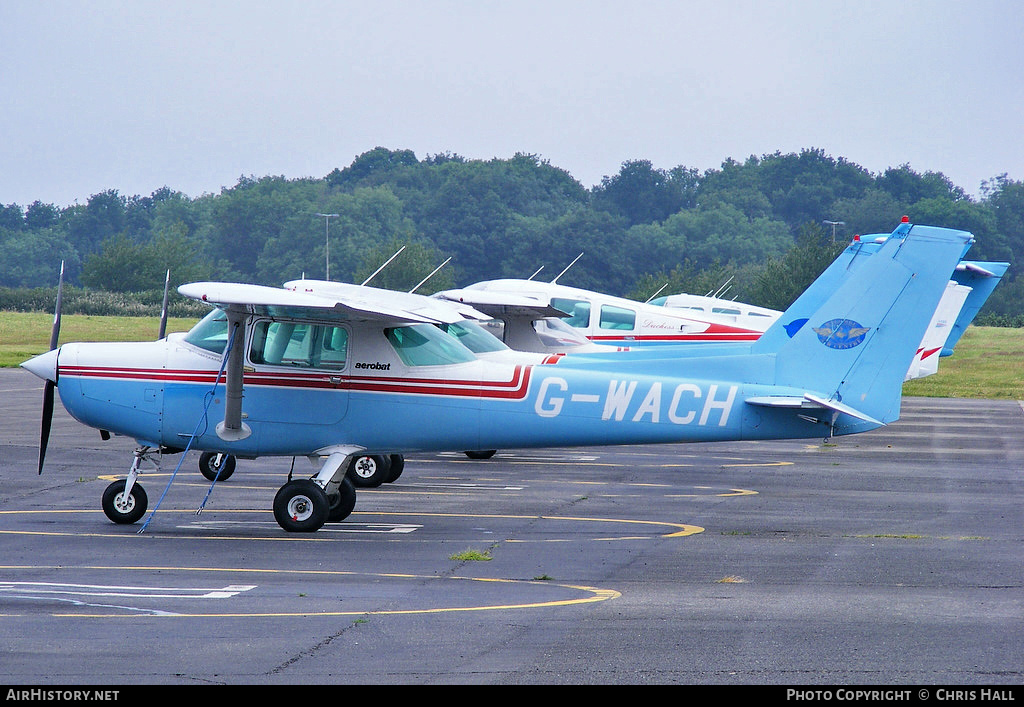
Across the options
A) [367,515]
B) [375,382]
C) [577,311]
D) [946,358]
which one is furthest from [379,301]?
[946,358]

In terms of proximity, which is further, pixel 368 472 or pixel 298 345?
pixel 368 472

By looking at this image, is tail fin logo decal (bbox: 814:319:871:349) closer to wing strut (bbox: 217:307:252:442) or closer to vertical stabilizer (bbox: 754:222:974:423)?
vertical stabilizer (bbox: 754:222:974:423)

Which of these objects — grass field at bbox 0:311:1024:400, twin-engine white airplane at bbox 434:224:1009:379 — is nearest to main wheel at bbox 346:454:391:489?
twin-engine white airplane at bbox 434:224:1009:379

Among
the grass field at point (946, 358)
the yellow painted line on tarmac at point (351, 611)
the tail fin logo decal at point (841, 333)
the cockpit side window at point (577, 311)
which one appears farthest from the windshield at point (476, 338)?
the grass field at point (946, 358)

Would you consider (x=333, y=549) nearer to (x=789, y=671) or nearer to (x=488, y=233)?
(x=789, y=671)

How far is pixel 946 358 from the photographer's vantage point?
53156 mm

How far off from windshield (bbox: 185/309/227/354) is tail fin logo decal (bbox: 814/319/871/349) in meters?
6.26

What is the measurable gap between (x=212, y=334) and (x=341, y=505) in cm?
231

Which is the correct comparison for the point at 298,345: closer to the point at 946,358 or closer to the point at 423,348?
the point at 423,348

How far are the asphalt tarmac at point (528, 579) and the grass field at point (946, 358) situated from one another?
2203cm

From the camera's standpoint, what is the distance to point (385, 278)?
68.5 meters

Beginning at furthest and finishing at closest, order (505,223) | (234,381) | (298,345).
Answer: (505,223) < (298,345) < (234,381)

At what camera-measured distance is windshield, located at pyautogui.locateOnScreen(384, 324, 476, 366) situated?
12.6 meters

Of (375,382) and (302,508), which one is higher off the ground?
(375,382)
